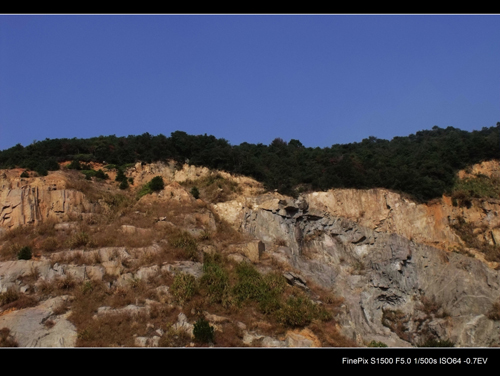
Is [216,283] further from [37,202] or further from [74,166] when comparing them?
[74,166]

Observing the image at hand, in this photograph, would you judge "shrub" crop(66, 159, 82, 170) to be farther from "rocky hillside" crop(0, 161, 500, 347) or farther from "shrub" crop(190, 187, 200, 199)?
"shrub" crop(190, 187, 200, 199)

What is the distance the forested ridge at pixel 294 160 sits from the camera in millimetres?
31016

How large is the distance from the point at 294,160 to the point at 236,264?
50.8ft

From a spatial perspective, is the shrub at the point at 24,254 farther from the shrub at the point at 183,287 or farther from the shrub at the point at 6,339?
the shrub at the point at 183,287

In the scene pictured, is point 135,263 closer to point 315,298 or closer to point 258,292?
point 258,292

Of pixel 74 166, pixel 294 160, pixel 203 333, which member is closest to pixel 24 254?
pixel 203 333

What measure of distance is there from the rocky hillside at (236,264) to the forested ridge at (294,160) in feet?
3.39

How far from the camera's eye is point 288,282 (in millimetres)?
22625

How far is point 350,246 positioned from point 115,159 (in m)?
19.2

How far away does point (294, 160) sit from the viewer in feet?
119

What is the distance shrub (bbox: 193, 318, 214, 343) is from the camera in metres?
16.5

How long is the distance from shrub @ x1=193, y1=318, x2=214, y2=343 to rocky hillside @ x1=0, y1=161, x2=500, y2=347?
0.25 ft

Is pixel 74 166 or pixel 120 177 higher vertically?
pixel 74 166

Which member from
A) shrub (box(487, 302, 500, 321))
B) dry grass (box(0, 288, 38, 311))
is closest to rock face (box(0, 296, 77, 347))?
dry grass (box(0, 288, 38, 311))
